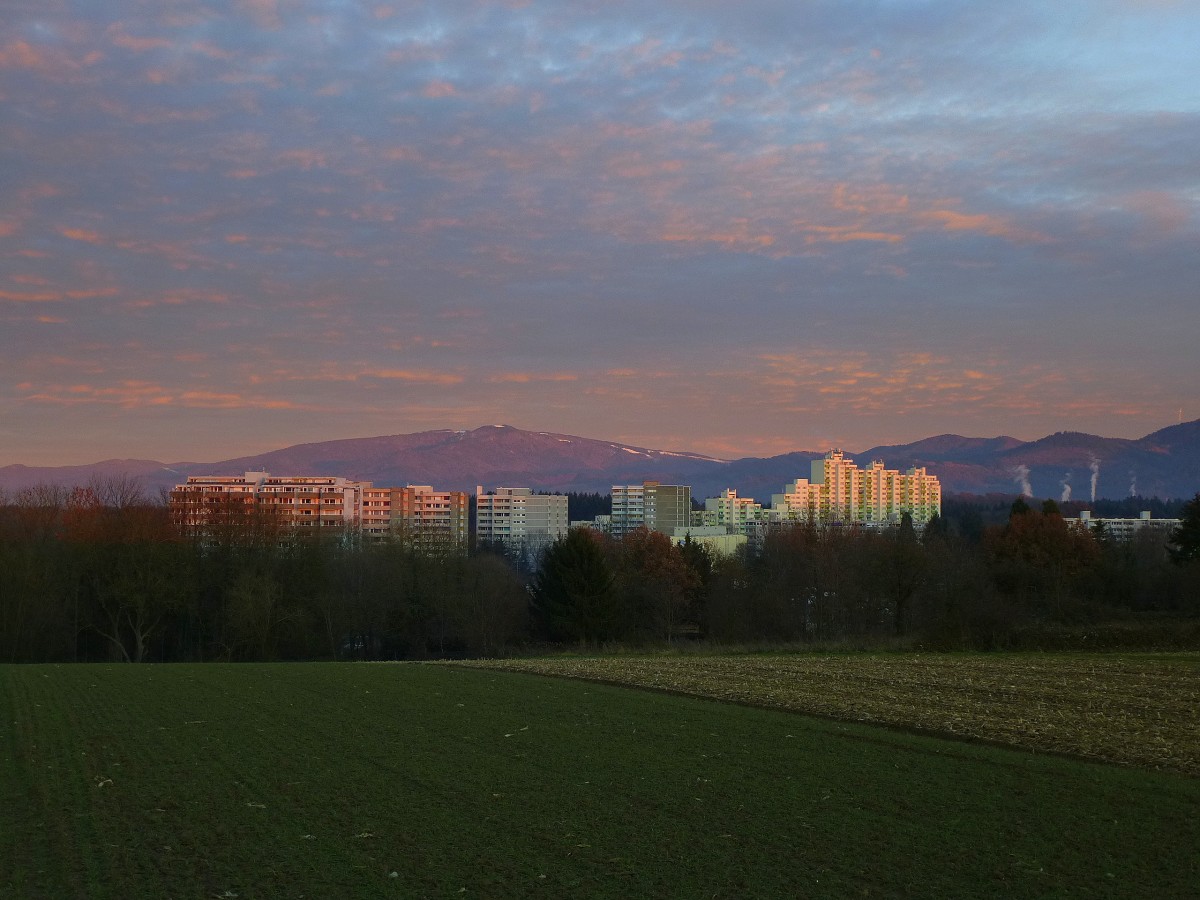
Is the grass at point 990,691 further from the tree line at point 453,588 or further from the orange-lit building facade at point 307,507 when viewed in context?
the orange-lit building facade at point 307,507

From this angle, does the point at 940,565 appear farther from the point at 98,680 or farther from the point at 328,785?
the point at 328,785

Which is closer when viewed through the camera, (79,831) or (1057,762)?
(79,831)

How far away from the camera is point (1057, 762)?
1527 cm

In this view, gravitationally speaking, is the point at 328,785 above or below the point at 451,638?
above

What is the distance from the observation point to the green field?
983 centimetres

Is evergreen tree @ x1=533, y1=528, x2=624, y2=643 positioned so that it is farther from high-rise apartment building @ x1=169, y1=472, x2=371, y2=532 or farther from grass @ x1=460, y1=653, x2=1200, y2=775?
high-rise apartment building @ x1=169, y1=472, x2=371, y2=532

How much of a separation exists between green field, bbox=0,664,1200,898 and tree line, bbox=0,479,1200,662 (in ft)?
126

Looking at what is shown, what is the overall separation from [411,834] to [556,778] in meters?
3.48

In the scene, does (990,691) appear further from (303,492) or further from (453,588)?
(303,492)

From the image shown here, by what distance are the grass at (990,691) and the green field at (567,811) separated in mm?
1311

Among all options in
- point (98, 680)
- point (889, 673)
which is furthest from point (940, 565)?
point (98, 680)

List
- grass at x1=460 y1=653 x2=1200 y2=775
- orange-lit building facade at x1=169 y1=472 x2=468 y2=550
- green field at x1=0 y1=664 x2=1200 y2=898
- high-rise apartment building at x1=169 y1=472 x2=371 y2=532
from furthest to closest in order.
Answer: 1. high-rise apartment building at x1=169 y1=472 x2=371 y2=532
2. orange-lit building facade at x1=169 y1=472 x2=468 y2=550
3. grass at x1=460 y1=653 x2=1200 y2=775
4. green field at x1=0 y1=664 x2=1200 y2=898

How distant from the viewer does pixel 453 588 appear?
2911 inches

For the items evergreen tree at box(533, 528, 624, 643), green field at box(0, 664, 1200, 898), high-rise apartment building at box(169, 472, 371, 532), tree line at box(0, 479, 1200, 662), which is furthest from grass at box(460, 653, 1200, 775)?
high-rise apartment building at box(169, 472, 371, 532)
